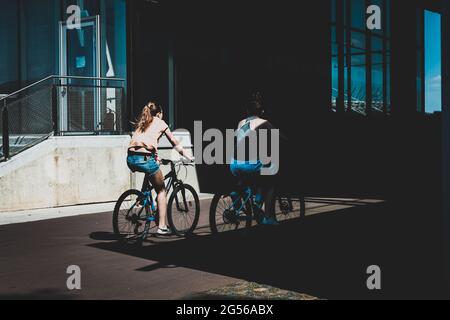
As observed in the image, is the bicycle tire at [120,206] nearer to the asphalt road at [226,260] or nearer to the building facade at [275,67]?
the asphalt road at [226,260]

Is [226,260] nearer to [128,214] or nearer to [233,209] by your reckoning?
[233,209]

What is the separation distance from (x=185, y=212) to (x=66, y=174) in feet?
16.0

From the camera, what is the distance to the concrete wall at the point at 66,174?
1245 centimetres

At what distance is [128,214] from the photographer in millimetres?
8844

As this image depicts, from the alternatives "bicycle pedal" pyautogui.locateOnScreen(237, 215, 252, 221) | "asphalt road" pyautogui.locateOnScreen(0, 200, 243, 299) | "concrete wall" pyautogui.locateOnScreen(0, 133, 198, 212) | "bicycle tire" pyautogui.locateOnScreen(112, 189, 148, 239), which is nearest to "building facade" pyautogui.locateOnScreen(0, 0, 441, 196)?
"concrete wall" pyautogui.locateOnScreen(0, 133, 198, 212)

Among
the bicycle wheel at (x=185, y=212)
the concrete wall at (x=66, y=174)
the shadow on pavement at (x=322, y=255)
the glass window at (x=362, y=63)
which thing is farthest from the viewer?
the glass window at (x=362, y=63)

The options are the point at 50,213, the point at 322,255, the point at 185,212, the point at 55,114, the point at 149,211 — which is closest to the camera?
the point at 322,255

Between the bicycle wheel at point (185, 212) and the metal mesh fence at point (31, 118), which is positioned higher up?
the metal mesh fence at point (31, 118)

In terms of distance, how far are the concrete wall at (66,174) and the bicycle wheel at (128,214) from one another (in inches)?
166

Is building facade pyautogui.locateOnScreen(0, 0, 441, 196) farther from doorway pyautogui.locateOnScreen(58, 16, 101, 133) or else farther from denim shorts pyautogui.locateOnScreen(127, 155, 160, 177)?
denim shorts pyautogui.locateOnScreen(127, 155, 160, 177)

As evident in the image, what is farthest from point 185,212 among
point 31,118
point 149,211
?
point 31,118

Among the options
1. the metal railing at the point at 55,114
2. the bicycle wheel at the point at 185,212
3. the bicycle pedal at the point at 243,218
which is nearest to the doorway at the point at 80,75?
the metal railing at the point at 55,114
